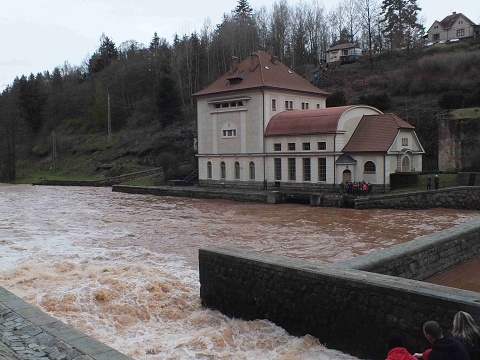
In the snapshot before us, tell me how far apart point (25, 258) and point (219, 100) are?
28.7 meters

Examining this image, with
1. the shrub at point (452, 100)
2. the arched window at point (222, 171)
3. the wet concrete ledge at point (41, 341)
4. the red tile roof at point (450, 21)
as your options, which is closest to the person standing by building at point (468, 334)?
the wet concrete ledge at point (41, 341)

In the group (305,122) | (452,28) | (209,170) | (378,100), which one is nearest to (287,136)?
(305,122)

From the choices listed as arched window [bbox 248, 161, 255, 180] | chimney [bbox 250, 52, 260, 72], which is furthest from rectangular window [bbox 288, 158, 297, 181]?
chimney [bbox 250, 52, 260, 72]

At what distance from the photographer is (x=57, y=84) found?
97.6m

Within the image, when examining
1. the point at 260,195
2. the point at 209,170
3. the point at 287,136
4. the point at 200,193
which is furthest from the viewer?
the point at 209,170

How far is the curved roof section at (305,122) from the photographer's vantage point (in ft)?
118

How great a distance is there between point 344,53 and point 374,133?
46.6 m

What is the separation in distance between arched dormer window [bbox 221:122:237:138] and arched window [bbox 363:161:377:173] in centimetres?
1274

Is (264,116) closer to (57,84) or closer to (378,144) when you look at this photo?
(378,144)

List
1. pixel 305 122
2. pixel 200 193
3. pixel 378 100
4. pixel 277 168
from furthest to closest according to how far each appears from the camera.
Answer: pixel 378 100, pixel 200 193, pixel 277 168, pixel 305 122

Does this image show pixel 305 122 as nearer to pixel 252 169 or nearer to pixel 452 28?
pixel 252 169

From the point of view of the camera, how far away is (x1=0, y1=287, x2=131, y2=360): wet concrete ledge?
716cm

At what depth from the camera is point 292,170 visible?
38719 mm

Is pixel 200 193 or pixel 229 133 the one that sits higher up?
pixel 229 133
